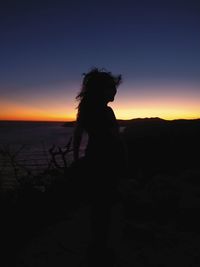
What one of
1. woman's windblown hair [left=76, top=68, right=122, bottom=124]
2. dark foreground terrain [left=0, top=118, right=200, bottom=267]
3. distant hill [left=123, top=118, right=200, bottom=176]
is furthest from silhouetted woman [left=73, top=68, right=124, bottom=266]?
distant hill [left=123, top=118, right=200, bottom=176]

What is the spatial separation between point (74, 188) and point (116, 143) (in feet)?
15.6

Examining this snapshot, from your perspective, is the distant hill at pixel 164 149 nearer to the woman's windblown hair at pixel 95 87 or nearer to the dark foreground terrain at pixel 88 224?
the dark foreground terrain at pixel 88 224

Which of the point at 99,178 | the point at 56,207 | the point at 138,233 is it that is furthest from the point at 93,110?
the point at 56,207

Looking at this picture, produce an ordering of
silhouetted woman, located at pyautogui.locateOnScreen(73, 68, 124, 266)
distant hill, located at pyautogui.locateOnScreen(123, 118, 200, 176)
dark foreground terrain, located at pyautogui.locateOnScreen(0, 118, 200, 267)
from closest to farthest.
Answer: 1. silhouetted woman, located at pyautogui.locateOnScreen(73, 68, 124, 266)
2. dark foreground terrain, located at pyautogui.locateOnScreen(0, 118, 200, 267)
3. distant hill, located at pyautogui.locateOnScreen(123, 118, 200, 176)

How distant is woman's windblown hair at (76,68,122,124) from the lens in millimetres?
3758

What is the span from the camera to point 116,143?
3742 mm

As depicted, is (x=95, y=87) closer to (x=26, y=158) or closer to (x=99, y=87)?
(x=99, y=87)

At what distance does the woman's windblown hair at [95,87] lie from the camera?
3758mm

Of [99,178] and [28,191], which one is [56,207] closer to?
[28,191]

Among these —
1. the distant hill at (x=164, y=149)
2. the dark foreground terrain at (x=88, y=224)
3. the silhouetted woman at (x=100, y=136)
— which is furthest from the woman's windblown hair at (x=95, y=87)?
the distant hill at (x=164, y=149)

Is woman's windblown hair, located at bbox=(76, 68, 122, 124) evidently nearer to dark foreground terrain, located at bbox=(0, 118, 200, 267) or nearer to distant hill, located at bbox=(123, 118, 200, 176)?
dark foreground terrain, located at bbox=(0, 118, 200, 267)

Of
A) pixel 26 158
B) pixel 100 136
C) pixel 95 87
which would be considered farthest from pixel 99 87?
pixel 26 158

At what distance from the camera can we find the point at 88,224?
664 cm

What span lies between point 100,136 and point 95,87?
559 mm
